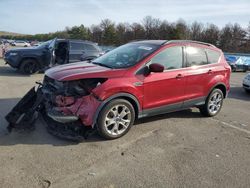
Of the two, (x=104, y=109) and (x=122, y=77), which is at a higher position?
(x=122, y=77)

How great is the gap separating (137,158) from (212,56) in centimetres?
353

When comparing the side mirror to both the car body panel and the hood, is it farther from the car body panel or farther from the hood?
the car body panel

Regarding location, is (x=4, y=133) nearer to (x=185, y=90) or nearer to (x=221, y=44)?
(x=185, y=90)

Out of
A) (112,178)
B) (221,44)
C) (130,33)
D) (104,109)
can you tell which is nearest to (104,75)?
(104,109)

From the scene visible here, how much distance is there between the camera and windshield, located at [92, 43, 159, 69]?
16.5ft

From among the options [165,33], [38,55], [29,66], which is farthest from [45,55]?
[165,33]

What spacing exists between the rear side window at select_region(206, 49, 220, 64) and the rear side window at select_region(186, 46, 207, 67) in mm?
162

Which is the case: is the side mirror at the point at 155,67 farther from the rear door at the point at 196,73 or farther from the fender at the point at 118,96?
the rear door at the point at 196,73

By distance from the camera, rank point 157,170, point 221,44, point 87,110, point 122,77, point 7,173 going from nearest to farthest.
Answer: point 7,173
point 157,170
point 87,110
point 122,77
point 221,44

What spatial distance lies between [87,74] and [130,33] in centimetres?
6526

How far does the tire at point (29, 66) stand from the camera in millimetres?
11938

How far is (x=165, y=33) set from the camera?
60188 mm

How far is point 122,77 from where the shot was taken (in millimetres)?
4602

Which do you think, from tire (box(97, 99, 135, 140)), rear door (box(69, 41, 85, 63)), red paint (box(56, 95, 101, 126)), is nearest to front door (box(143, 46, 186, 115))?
tire (box(97, 99, 135, 140))
